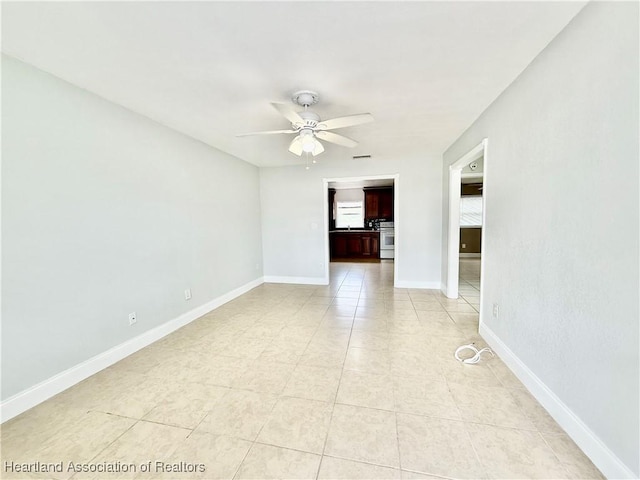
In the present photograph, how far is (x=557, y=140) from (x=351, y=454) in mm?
2139

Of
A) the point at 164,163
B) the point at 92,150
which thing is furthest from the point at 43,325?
the point at 164,163

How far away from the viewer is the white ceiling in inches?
51.3

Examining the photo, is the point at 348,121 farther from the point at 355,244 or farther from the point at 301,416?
the point at 355,244

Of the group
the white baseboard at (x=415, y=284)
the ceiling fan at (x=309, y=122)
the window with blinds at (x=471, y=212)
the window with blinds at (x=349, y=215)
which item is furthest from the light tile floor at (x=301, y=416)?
the window with blinds at (x=349, y=215)

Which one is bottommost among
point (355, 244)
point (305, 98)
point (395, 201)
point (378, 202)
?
point (355, 244)

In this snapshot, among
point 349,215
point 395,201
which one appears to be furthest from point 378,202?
point 395,201

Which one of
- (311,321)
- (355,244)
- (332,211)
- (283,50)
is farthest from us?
(332,211)

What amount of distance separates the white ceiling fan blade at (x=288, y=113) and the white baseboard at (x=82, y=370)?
98.3 inches

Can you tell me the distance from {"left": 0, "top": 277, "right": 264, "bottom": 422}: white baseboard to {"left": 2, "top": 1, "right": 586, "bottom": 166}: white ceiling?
2185 mm

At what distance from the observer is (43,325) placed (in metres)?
1.80

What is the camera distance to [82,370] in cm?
203

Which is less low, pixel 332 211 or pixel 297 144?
pixel 297 144

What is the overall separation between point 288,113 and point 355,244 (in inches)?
251

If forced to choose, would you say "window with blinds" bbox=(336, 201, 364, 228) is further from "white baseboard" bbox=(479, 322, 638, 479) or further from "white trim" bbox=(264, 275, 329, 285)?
"white baseboard" bbox=(479, 322, 638, 479)
